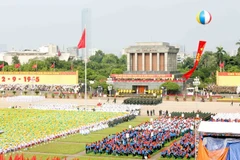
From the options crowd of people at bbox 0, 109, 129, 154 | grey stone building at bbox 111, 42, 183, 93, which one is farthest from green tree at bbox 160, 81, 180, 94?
crowd of people at bbox 0, 109, 129, 154

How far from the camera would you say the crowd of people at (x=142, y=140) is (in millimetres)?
27406

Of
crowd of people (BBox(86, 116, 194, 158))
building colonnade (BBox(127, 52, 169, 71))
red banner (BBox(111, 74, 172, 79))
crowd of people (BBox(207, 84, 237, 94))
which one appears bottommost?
crowd of people (BBox(86, 116, 194, 158))

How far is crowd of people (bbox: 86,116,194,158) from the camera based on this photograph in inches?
1079

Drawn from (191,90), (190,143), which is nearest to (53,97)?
(191,90)

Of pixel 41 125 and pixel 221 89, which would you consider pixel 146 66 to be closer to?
pixel 221 89

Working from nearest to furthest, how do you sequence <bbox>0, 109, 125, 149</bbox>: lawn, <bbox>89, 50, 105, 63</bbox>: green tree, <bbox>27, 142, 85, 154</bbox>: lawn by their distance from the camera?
<bbox>27, 142, 85, 154</bbox>: lawn
<bbox>0, 109, 125, 149</bbox>: lawn
<bbox>89, 50, 105, 63</bbox>: green tree

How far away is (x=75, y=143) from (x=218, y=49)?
62503 mm

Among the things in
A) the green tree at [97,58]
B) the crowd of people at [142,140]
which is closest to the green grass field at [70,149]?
the crowd of people at [142,140]

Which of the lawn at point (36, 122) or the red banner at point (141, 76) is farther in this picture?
the red banner at point (141, 76)

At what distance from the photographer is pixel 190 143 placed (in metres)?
27.9

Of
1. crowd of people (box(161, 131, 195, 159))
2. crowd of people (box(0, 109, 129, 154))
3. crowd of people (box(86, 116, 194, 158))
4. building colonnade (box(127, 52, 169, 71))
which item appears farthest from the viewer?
building colonnade (box(127, 52, 169, 71))

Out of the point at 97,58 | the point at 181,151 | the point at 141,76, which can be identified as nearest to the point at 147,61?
the point at 141,76

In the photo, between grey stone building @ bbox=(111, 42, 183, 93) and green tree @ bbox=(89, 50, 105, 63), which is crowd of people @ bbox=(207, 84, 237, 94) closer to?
grey stone building @ bbox=(111, 42, 183, 93)

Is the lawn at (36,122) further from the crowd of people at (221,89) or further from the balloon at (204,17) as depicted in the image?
the crowd of people at (221,89)
